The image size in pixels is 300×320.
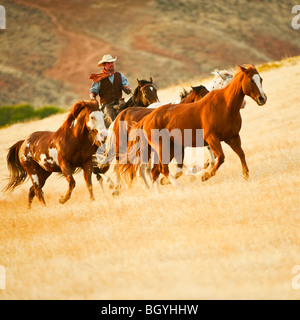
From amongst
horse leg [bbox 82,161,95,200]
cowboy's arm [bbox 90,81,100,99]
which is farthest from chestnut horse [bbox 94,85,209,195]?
cowboy's arm [bbox 90,81,100,99]

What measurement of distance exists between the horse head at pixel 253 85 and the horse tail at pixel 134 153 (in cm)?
213

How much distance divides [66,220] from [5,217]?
2.02m

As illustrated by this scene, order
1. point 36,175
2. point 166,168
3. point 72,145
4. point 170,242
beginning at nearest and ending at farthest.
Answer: point 170,242 < point 166,168 < point 72,145 < point 36,175

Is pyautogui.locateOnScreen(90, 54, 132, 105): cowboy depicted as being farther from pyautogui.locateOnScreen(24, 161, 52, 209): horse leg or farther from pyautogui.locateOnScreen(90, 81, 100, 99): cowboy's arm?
pyautogui.locateOnScreen(24, 161, 52, 209): horse leg

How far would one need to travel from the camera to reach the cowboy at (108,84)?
39.2 feet

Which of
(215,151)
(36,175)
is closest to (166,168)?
(215,151)

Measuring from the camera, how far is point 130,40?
101m

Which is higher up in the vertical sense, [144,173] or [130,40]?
[144,173]

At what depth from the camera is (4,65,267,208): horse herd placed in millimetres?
9156

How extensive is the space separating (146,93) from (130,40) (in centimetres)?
9098

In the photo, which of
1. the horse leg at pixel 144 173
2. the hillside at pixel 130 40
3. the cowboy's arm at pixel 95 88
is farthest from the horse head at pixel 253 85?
the hillside at pixel 130 40

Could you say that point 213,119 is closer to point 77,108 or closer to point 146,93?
point 77,108

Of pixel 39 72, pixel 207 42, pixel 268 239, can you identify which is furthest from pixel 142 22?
pixel 268 239

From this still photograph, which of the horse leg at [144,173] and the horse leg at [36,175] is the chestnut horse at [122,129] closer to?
the horse leg at [144,173]
